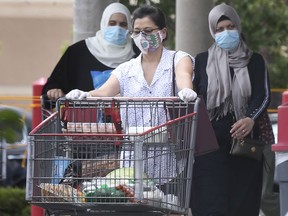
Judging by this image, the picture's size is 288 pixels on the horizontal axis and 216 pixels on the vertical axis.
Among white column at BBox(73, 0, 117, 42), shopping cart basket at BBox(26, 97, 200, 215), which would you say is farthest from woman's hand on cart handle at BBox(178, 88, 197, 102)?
white column at BBox(73, 0, 117, 42)

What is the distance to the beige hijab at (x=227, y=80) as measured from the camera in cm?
846

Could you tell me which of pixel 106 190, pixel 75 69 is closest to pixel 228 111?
pixel 75 69

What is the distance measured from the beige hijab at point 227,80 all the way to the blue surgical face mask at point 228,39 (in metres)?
0.06

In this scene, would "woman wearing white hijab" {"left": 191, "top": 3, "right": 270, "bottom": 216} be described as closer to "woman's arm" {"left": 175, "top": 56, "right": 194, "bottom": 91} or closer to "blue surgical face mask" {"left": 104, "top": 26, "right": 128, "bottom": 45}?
"blue surgical face mask" {"left": 104, "top": 26, "right": 128, "bottom": 45}

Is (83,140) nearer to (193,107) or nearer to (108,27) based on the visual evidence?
(193,107)

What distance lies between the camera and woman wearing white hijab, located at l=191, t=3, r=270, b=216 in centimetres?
826

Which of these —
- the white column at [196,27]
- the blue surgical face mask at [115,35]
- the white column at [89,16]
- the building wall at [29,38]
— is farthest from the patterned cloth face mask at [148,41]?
the building wall at [29,38]

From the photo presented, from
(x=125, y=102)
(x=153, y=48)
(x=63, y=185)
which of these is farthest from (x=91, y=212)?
(x=153, y=48)

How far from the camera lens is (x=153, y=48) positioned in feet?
24.0

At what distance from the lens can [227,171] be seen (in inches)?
334

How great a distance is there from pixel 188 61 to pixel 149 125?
0.57 metres

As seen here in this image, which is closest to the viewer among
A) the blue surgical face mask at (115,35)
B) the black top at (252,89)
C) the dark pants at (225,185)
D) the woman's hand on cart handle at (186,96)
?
the woman's hand on cart handle at (186,96)

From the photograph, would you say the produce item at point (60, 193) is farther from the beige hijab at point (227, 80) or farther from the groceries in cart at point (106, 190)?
the beige hijab at point (227, 80)

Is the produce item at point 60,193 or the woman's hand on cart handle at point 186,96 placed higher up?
the woman's hand on cart handle at point 186,96
